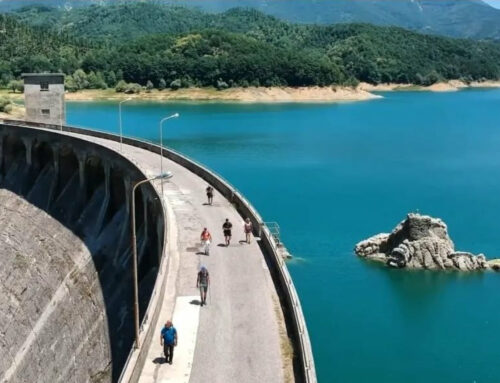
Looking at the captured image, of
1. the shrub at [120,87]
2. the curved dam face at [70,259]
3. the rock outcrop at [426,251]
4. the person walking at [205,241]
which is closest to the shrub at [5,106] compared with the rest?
the curved dam face at [70,259]

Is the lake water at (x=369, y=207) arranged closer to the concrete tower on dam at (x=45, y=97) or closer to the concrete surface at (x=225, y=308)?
the concrete surface at (x=225, y=308)

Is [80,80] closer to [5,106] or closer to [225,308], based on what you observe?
[5,106]

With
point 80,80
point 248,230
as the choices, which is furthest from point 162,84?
point 248,230

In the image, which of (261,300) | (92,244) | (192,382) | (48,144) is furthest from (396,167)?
(192,382)

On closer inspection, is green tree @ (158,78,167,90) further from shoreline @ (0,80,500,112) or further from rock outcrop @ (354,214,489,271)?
rock outcrop @ (354,214,489,271)

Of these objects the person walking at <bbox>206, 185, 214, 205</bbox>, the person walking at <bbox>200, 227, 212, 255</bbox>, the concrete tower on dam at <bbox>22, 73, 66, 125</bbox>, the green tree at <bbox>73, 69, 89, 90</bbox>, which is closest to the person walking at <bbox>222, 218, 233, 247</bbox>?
the person walking at <bbox>200, 227, 212, 255</bbox>
